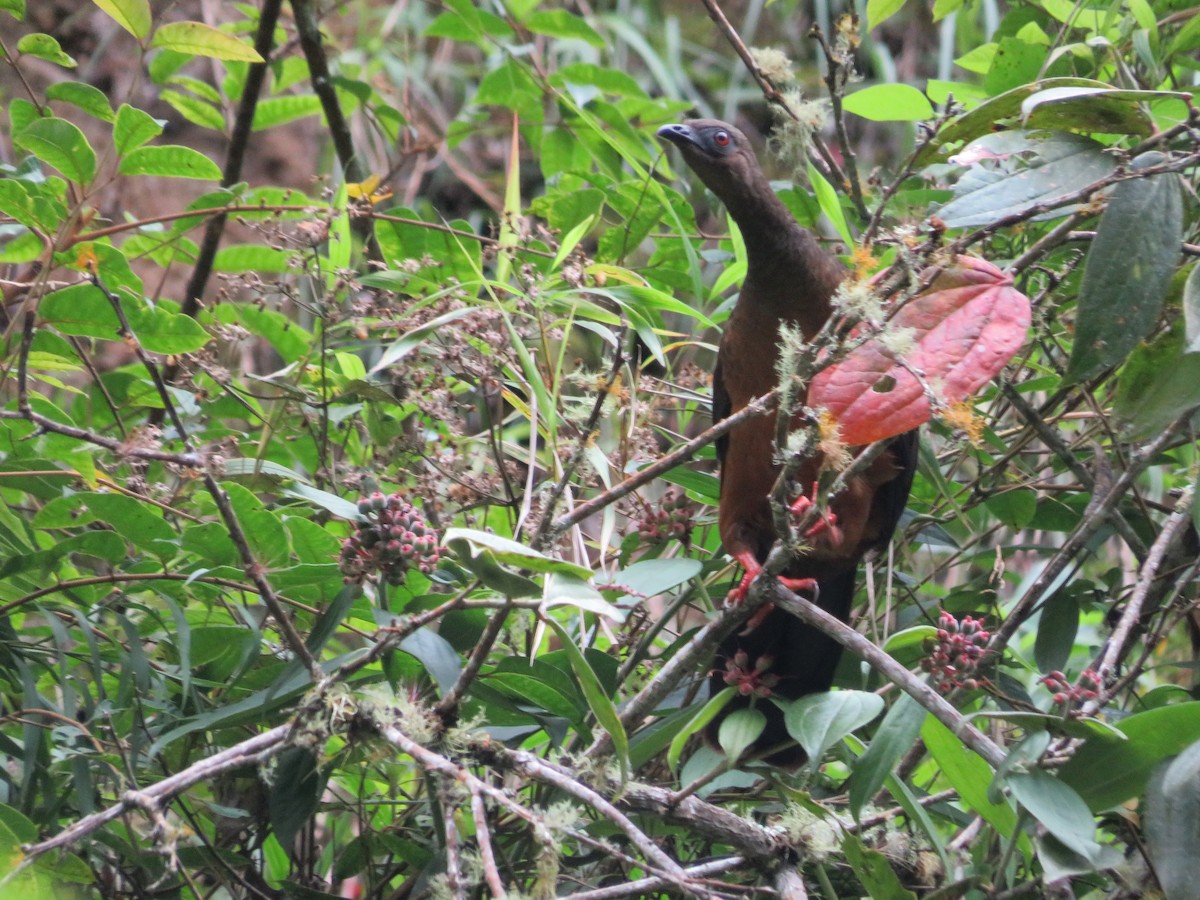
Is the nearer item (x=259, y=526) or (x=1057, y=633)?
(x=259, y=526)

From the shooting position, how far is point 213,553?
1.77 metres

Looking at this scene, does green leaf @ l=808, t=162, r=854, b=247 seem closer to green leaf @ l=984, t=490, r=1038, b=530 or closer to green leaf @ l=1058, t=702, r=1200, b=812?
green leaf @ l=984, t=490, r=1038, b=530

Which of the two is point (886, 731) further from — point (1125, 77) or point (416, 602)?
point (1125, 77)

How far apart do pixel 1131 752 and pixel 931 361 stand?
593 millimetres

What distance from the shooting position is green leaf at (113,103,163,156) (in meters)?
1.91

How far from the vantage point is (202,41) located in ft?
6.55

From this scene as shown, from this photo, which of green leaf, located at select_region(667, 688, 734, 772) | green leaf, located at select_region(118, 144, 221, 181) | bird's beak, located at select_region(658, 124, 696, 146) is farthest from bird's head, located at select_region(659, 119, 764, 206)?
green leaf, located at select_region(667, 688, 734, 772)

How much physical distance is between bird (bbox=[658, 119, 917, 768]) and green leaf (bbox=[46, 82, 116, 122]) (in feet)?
4.07

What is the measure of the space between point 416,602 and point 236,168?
169 centimetres

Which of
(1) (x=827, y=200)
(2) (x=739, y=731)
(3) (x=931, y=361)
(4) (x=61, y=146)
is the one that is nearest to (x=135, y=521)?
(4) (x=61, y=146)

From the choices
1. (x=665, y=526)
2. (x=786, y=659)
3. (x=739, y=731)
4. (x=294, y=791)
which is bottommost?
(x=786, y=659)

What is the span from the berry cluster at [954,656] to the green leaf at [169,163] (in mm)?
1463

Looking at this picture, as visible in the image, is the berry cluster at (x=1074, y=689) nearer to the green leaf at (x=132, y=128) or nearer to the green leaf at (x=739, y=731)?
the green leaf at (x=739, y=731)

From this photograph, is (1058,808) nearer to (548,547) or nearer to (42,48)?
(548,547)
